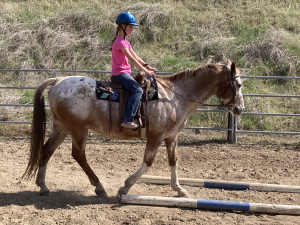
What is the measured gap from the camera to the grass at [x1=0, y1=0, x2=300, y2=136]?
34.8ft

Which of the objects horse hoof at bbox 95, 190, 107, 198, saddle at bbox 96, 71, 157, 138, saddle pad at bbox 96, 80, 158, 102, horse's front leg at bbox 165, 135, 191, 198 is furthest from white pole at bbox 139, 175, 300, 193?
saddle pad at bbox 96, 80, 158, 102

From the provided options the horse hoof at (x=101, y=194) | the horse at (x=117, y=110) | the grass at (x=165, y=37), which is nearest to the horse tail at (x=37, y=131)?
the horse at (x=117, y=110)

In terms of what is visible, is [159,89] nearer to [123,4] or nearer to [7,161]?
[7,161]

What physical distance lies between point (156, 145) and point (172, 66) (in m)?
6.34

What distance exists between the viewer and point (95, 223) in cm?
390

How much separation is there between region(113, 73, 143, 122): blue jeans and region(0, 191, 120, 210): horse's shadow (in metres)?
1.26

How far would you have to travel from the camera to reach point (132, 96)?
4574 mm

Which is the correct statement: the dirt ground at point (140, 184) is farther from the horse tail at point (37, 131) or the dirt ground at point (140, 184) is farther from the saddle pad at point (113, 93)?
the saddle pad at point (113, 93)

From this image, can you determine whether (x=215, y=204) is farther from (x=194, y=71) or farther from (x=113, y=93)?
(x=113, y=93)

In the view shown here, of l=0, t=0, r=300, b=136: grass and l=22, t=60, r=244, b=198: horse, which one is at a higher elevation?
l=0, t=0, r=300, b=136: grass

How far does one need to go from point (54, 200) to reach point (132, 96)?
1886 mm

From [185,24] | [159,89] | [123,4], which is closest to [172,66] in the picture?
[185,24]

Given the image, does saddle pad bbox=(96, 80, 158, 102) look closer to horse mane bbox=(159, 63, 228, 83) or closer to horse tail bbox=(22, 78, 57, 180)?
horse mane bbox=(159, 63, 228, 83)

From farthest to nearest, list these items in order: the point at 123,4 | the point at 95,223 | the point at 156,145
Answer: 1. the point at 123,4
2. the point at 156,145
3. the point at 95,223
